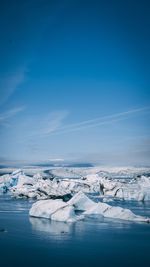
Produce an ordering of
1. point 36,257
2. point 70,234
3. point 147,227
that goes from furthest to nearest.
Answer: point 147,227, point 70,234, point 36,257

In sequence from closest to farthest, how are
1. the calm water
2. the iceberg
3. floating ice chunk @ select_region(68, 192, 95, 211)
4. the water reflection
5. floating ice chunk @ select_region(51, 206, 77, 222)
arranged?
1. the calm water
2. the water reflection
3. floating ice chunk @ select_region(51, 206, 77, 222)
4. the iceberg
5. floating ice chunk @ select_region(68, 192, 95, 211)

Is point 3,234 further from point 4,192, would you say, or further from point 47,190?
point 4,192

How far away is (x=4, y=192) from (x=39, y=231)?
56.0 metres

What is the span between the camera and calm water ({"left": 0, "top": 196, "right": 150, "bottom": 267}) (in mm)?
12656

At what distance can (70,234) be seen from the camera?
1802 centimetres

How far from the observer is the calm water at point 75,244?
1266 cm

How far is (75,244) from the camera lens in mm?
15414

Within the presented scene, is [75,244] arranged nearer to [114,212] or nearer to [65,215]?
[65,215]

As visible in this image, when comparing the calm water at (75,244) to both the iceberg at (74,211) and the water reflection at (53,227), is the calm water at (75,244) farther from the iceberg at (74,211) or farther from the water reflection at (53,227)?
the iceberg at (74,211)

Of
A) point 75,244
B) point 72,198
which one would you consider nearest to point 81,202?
point 72,198

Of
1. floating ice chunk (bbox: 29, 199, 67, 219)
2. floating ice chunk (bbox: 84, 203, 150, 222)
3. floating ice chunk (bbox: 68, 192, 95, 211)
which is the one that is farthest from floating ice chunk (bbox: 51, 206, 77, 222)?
floating ice chunk (bbox: 68, 192, 95, 211)

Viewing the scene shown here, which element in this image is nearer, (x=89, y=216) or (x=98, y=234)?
(x=98, y=234)

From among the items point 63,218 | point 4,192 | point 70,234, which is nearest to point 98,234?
point 70,234

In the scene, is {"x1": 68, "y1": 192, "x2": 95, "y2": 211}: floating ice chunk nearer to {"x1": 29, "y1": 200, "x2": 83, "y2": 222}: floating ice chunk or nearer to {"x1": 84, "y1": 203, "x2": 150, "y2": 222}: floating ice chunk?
{"x1": 84, "y1": 203, "x2": 150, "y2": 222}: floating ice chunk
